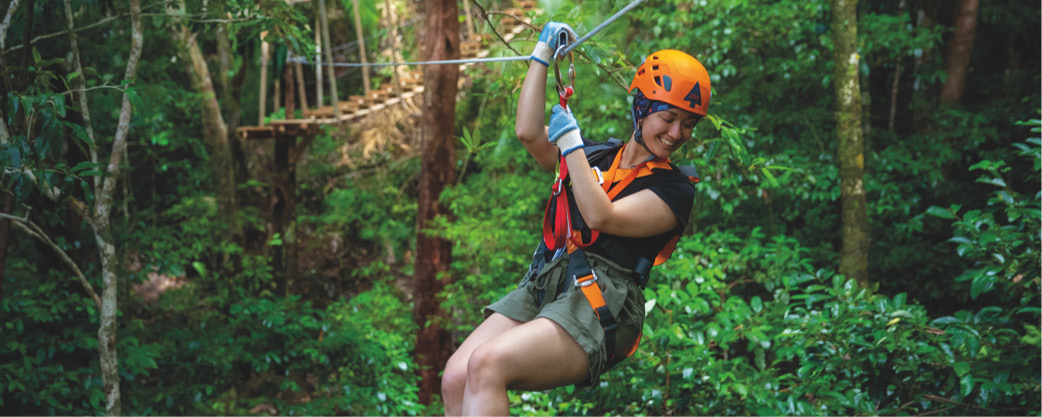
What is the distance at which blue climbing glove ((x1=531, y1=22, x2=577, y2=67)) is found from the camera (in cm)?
192

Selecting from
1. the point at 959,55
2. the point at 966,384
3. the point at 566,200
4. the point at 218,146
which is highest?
the point at 959,55

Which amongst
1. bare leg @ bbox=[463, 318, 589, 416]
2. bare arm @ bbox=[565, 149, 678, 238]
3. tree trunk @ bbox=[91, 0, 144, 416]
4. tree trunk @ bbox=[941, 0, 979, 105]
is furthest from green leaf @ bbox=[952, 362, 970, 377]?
tree trunk @ bbox=[941, 0, 979, 105]

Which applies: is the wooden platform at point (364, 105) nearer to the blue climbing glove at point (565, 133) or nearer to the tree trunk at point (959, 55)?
the tree trunk at point (959, 55)

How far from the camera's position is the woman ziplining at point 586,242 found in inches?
68.6

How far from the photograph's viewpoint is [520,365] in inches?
68.2

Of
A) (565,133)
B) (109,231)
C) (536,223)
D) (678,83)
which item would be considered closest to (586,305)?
(565,133)

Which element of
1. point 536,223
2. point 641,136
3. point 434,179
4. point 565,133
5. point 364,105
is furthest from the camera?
point 364,105

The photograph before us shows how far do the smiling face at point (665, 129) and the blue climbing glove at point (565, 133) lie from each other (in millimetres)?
196

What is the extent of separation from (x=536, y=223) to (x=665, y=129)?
4.69 m

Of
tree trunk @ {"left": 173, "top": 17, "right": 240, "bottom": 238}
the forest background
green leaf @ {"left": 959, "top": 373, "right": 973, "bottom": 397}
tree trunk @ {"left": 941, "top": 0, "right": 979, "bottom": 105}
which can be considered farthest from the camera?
tree trunk @ {"left": 173, "top": 17, "right": 240, "bottom": 238}

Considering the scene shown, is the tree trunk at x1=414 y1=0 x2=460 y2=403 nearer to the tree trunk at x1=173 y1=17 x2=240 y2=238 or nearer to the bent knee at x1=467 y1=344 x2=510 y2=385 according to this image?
the tree trunk at x1=173 y1=17 x2=240 y2=238

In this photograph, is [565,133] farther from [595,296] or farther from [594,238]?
[595,296]

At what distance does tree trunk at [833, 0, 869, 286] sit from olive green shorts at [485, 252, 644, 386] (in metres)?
3.24

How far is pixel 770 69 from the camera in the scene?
19.3 ft
